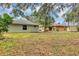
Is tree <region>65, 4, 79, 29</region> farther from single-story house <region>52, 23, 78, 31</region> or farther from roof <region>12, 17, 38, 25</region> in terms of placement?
roof <region>12, 17, 38, 25</region>

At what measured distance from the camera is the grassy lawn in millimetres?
3094

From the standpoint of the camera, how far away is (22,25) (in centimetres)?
319

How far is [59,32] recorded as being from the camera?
3.19 metres

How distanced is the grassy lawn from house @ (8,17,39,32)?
80 mm

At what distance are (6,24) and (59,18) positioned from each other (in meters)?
0.84

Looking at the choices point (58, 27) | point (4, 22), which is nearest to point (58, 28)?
point (58, 27)

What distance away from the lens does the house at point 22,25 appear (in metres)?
3.17

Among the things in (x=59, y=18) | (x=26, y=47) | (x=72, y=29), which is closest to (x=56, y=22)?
Answer: (x=59, y=18)

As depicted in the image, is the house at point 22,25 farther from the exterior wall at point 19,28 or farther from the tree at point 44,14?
the tree at point 44,14

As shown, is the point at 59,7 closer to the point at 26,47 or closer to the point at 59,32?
the point at 59,32

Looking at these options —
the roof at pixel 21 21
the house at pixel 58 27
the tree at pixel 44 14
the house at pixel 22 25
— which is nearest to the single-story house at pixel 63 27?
the house at pixel 58 27

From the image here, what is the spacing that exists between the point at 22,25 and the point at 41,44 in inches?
16.8

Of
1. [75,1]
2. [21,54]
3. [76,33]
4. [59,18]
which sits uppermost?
[75,1]

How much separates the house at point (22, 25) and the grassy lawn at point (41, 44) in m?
0.08
